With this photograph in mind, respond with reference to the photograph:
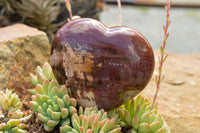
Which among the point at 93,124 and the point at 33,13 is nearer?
the point at 93,124

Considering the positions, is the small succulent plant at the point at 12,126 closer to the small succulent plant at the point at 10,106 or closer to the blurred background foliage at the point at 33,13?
the small succulent plant at the point at 10,106

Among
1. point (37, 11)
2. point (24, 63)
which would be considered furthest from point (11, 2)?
point (24, 63)

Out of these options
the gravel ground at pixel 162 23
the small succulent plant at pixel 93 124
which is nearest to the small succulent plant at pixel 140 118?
the small succulent plant at pixel 93 124

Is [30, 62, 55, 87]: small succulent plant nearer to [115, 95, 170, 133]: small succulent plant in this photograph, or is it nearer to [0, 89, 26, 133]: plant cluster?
[0, 89, 26, 133]: plant cluster

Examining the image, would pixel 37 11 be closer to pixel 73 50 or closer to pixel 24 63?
pixel 24 63

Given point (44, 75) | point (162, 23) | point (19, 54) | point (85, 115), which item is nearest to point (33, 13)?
point (19, 54)

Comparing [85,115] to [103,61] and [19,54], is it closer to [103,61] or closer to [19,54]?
[103,61]
